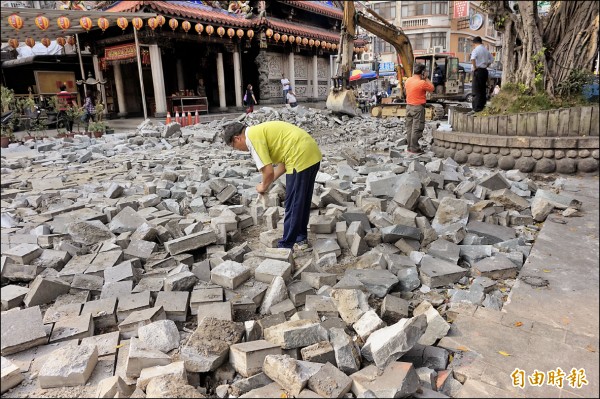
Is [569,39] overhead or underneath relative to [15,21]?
underneath

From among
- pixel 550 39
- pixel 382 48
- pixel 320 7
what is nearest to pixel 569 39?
pixel 550 39

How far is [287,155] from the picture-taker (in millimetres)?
3707

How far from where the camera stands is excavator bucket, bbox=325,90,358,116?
14.0 m

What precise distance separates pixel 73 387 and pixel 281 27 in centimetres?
1734

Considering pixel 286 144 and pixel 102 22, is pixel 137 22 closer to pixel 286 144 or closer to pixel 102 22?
pixel 102 22

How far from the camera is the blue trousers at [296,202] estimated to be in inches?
147

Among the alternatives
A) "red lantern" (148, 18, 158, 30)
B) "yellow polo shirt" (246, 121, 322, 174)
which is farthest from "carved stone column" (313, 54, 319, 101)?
"yellow polo shirt" (246, 121, 322, 174)

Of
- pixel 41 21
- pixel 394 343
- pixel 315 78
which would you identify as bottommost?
pixel 394 343

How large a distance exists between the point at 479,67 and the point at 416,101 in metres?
2.16

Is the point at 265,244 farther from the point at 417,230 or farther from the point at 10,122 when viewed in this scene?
the point at 10,122

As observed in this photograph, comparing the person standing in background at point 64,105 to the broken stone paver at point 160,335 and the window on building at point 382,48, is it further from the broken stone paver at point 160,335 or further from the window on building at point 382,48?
the window on building at point 382,48

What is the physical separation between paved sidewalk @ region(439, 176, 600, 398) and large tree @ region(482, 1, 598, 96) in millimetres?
4695

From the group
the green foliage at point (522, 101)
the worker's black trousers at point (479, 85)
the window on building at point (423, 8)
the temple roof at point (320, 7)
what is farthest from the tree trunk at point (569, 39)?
the window on building at point (423, 8)

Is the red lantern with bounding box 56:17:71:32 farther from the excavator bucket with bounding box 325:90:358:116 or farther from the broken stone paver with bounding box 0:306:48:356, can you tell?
the broken stone paver with bounding box 0:306:48:356
